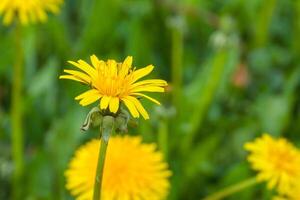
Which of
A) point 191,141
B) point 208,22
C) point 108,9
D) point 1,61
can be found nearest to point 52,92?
point 1,61

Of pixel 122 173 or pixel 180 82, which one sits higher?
pixel 180 82

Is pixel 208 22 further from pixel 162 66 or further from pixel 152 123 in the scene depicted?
pixel 152 123

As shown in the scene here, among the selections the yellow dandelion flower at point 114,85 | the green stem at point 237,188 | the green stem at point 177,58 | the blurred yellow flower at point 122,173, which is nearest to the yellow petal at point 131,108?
the yellow dandelion flower at point 114,85

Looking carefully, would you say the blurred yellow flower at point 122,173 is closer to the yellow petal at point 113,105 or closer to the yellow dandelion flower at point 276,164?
the yellow dandelion flower at point 276,164

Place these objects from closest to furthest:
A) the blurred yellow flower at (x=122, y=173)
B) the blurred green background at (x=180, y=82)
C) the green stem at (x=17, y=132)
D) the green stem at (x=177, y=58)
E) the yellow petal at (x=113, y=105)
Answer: the yellow petal at (x=113, y=105), the blurred yellow flower at (x=122, y=173), the green stem at (x=17, y=132), the blurred green background at (x=180, y=82), the green stem at (x=177, y=58)

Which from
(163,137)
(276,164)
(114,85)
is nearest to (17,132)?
(163,137)

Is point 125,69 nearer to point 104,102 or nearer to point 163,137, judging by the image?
point 104,102
